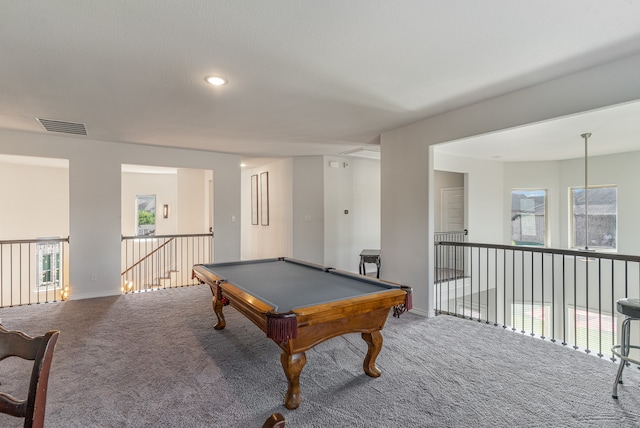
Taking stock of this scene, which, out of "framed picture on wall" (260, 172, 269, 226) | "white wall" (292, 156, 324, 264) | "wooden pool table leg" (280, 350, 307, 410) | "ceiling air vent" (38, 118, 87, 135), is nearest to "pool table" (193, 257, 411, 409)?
"wooden pool table leg" (280, 350, 307, 410)

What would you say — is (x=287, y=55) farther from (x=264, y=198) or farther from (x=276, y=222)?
(x=264, y=198)

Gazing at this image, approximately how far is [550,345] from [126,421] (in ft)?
12.3

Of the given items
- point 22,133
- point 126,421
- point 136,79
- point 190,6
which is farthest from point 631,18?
point 22,133

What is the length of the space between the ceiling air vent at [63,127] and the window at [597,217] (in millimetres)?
8762

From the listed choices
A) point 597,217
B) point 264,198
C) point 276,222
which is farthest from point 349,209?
point 597,217

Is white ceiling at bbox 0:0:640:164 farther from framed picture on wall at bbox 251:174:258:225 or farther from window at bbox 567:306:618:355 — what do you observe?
window at bbox 567:306:618:355

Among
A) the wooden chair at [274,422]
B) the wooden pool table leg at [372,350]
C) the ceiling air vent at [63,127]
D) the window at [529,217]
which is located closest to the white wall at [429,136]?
the wooden pool table leg at [372,350]

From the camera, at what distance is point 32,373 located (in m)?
0.96

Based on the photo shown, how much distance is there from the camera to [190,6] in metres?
1.78

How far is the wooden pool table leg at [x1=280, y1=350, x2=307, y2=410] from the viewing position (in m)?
2.10

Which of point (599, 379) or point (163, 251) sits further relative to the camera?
point (163, 251)

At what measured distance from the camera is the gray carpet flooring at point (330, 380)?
2023 mm

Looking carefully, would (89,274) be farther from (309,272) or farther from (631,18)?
(631,18)

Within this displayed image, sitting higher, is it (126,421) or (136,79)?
(136,79)
